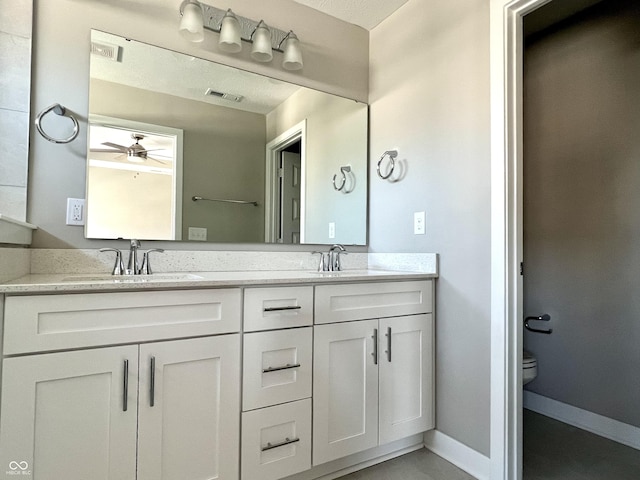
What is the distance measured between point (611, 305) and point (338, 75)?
2100 millimetres

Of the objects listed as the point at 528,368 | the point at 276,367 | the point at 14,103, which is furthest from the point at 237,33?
the point at 528,368

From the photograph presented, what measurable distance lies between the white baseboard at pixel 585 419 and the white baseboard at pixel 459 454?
990 mm

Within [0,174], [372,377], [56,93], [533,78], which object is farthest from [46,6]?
[533,78]

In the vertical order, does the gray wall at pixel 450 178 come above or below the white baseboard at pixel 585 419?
above

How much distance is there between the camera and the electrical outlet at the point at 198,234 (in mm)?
1718

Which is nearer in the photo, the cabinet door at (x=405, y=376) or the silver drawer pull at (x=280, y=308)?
the silver drawer pull at (x=280, y=308)

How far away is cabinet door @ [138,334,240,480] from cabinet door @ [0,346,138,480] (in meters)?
0.05

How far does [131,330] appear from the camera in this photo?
1.09m

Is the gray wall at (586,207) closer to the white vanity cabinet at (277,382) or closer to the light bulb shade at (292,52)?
the light bulb shade at (292,52)

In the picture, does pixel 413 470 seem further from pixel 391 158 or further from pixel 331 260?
pixel 391 158

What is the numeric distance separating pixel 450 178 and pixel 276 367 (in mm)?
1200

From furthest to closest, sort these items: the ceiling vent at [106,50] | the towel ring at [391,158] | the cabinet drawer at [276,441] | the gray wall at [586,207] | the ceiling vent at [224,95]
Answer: the towel ring at [391,158]
the gray wall at [586,207]
the ceiling vent at [224,95]
the ceiling vent at [106,50]
the cabinet drawer at [276,441]

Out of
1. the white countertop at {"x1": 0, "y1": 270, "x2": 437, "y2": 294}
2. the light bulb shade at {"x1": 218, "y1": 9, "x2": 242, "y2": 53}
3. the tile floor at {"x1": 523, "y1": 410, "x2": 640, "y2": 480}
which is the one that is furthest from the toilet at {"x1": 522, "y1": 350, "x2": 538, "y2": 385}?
the light bulb shade at {"x1": 218, "y1": 9, "x2": 242, "y2": 53}

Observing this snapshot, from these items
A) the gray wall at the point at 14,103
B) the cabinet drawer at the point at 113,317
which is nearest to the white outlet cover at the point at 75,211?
the gray wall at the point at 14,103
